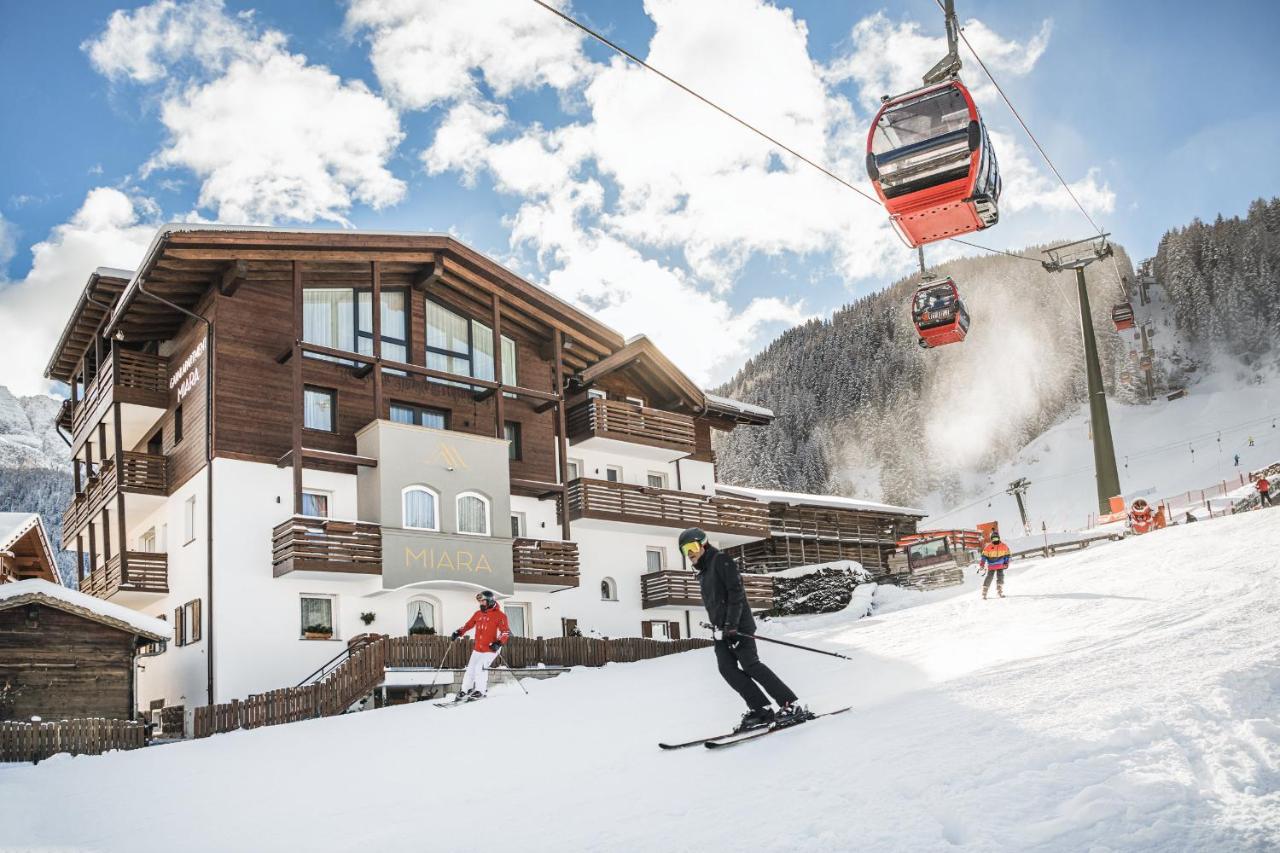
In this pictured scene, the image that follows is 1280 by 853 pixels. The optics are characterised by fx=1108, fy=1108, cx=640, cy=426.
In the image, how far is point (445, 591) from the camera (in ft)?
89.0

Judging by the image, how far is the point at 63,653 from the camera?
1997 centimetres

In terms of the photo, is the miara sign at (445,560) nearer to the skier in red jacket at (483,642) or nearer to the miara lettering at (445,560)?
the miara lettering at (445,560)

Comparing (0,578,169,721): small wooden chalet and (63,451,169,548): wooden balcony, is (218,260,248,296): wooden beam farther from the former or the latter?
(0,578,169,721): small wooden chalet

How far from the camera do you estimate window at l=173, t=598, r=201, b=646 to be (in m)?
24.5

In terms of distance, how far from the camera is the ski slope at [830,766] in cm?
598

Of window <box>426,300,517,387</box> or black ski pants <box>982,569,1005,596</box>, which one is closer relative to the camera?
black ski pants <box>982,569,1005,596</box>

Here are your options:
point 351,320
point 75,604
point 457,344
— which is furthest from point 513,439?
point 75,604

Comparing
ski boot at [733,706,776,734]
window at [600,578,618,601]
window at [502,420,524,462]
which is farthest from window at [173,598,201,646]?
ski boot at [733,706,776,734]

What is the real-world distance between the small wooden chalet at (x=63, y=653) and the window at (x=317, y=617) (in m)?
4.22

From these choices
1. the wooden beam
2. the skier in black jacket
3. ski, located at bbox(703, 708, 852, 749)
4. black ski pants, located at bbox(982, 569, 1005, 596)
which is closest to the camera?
ski, located at bbox(703, 708, 852, 749)

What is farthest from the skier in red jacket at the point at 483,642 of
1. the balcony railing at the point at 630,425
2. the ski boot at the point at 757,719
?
the balcony railing at the point at 630,425

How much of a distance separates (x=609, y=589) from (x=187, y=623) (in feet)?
38.5

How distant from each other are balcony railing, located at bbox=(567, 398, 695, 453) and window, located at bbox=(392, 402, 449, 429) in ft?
16.3

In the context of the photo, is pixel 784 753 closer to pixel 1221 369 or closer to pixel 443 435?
pixel 443 435
